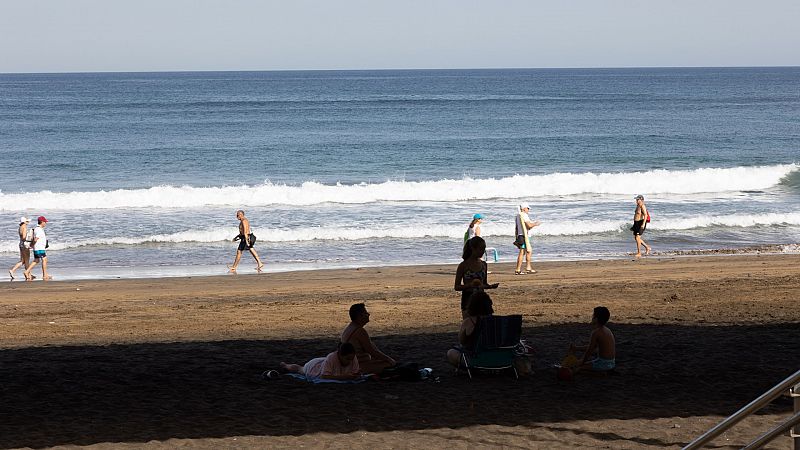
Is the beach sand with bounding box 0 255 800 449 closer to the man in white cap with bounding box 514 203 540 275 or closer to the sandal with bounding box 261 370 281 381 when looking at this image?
the sandal with bounding box 261 370 281 381

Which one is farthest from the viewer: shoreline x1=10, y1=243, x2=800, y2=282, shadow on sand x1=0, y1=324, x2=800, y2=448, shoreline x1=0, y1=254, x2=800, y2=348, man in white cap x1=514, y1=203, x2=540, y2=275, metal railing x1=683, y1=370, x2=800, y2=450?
shoreline x1=10, y1=243, x2=800, y2=282

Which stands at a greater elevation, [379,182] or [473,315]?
[379,182]

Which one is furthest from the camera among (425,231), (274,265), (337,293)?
(425,231)

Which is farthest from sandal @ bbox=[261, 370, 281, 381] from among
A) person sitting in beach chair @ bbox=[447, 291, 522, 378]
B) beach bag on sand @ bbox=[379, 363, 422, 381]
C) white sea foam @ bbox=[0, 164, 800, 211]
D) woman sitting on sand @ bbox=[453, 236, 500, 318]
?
white sea foam @ bbox=[0, 164, 800, 211]

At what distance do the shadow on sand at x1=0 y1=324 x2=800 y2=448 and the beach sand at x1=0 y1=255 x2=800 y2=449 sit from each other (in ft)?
0.09

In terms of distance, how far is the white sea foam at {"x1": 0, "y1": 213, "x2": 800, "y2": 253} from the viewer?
838 inches

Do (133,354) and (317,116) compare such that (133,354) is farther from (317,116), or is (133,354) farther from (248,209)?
(317,116)

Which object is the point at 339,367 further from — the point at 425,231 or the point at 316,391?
the point at 425,231

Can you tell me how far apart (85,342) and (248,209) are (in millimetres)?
16633

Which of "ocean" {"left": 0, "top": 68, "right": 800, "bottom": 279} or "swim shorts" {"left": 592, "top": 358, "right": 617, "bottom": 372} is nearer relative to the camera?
"swim shorts" {"left": 592, "top": 358, "right": 617, "bottom": 372}

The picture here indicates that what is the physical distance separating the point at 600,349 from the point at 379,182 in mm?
26531

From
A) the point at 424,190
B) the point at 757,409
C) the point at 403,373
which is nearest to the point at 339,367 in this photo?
the point at 403,373

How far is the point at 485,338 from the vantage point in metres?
8.40

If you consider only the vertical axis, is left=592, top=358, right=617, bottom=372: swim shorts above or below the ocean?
below
